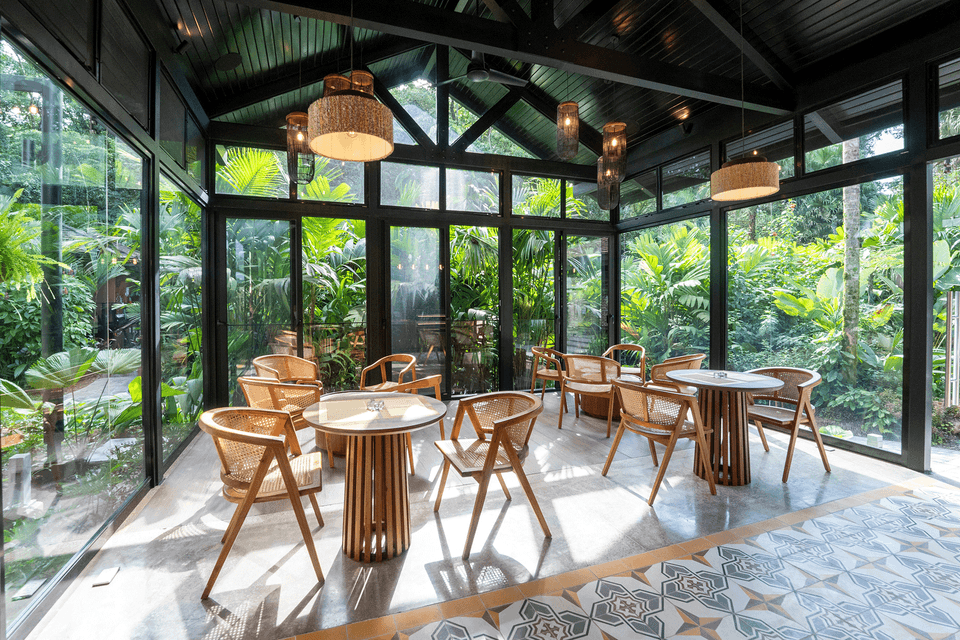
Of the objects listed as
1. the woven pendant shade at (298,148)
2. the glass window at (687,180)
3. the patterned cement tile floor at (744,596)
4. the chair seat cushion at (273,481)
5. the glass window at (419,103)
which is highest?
the glass window at (419,103)

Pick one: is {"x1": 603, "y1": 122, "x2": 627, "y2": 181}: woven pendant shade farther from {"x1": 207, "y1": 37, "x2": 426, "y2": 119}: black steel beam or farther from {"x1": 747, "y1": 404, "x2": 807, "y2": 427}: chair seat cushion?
{"x1": 207, "y1": 37, "x2": 426, "y2": 119}: black steel beam

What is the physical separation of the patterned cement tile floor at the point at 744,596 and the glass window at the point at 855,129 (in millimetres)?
3111

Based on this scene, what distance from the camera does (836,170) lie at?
4133 mm

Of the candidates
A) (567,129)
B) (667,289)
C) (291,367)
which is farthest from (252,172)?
(667,289)

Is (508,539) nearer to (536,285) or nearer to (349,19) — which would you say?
(349,19)

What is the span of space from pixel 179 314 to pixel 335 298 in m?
1.83

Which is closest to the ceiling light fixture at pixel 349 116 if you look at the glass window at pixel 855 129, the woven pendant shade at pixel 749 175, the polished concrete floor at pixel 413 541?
the polished concrete floor at pixel 413 541

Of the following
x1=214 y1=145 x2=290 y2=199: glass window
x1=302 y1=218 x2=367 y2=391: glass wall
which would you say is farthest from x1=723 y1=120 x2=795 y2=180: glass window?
x1=214 y1=145 x2=290 y2=199: glass window

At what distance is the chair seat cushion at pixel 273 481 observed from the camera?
219 centimetres

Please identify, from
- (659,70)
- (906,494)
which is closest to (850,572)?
(906,494)

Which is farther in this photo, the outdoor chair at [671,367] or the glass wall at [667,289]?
the glass wall at [667,289]

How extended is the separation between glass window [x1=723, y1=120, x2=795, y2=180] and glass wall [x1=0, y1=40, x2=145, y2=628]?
519 cm

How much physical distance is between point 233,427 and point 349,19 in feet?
9.05

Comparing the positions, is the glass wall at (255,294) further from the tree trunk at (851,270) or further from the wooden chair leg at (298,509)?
the tree trunk at (851,270)
